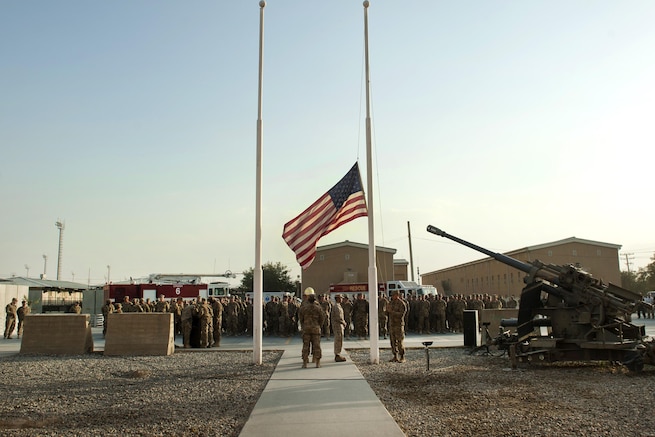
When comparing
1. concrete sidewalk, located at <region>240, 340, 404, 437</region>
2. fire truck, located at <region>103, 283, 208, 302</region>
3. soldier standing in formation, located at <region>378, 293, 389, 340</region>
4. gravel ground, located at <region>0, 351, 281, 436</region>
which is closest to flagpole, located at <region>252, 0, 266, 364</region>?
gravel ground, located at <region>0, 351, 281, 436</region>

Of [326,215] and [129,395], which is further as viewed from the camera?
[326,215]

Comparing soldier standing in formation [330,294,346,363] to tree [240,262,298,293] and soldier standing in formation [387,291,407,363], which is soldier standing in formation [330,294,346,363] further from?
tree [240,262,298,293]

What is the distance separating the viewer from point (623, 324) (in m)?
12.0

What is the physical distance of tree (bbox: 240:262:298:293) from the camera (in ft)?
254

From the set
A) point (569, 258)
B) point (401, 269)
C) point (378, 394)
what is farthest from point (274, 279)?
point (378, 394)

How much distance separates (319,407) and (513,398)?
3.09m

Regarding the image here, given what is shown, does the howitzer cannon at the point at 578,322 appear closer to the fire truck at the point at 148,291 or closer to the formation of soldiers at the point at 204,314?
the formation of soldiers at the point at 204,314

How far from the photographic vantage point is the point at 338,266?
162ft

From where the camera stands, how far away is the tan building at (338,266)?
161 ft

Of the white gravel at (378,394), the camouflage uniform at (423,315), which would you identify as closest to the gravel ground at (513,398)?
the white gravel at (378,394)

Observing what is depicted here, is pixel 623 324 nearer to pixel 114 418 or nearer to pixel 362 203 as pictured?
pixel 362 203

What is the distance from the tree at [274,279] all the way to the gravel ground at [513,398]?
64732 millimetres

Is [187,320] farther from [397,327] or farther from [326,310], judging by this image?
[397,327]

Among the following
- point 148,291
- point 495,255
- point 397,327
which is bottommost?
point 397,327
